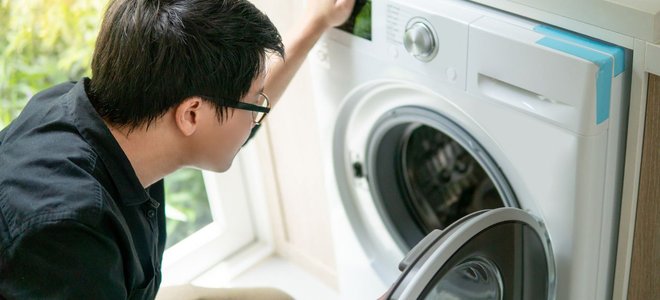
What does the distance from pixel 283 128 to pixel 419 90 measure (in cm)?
66

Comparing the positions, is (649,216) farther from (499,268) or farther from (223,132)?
(223,132)

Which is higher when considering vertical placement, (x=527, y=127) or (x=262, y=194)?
(x=527, y=127)

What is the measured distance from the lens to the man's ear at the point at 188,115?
1.13 metres

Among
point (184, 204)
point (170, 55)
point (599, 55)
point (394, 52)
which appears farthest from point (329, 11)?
point (184, 204)

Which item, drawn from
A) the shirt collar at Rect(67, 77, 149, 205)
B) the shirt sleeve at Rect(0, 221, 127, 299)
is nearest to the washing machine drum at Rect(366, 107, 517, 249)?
the shirt collar at Rect(67, 77, 149, 205)

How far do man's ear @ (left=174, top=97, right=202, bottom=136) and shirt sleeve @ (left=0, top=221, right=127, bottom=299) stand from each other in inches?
8.1

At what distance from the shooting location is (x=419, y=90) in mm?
1325

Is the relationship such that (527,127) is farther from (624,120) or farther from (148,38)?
(148,38)

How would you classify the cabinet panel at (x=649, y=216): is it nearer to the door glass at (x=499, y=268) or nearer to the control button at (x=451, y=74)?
the door glass at (x=499, y=268)

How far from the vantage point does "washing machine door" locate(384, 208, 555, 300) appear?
3.59 ft

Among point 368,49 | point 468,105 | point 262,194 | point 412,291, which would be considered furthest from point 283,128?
point 412,291

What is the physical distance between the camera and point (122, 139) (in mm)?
1170

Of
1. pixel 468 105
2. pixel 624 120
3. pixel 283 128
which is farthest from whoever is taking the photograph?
pixel 283 128

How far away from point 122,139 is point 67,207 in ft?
0.58
